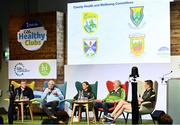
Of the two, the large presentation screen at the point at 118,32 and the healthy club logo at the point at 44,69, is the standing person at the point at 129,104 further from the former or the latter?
the healthy club logo at the point at 44,69

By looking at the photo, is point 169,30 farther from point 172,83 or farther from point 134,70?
point 134,70

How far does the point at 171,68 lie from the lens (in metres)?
10.5

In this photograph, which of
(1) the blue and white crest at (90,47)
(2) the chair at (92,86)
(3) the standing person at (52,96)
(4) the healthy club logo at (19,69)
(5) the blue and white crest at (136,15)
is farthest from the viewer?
(4) the healthy club logo at (19,69)

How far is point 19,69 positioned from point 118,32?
3314mm

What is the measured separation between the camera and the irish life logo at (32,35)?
12.2 meters

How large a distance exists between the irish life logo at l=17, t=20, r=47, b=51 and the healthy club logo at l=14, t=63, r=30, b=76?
20.6 inches

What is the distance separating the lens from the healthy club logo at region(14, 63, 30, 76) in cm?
1242

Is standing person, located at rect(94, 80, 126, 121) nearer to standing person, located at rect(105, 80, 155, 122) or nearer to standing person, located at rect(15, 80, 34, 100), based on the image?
standing person, located at rect(105, 80, 155, 122)

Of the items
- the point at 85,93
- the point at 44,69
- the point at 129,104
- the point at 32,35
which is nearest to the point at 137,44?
the point at 85,93

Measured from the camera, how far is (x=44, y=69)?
1212cm

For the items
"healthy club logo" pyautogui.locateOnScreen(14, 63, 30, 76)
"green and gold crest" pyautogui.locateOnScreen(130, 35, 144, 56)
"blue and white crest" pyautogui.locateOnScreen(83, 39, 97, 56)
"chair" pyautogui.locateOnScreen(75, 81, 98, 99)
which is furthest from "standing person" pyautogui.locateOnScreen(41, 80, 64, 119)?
"healthy club logo" pyautogui.locateOnScreen(14, 63, 30, 76)

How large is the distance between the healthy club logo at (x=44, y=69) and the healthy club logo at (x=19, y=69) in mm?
467

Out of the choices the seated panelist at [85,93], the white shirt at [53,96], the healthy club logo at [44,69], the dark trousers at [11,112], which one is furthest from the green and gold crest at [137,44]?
the dark trousers at [11,112]

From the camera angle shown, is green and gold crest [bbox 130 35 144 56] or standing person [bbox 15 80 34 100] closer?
green and gold crest [bbox 130 35 144 56]
